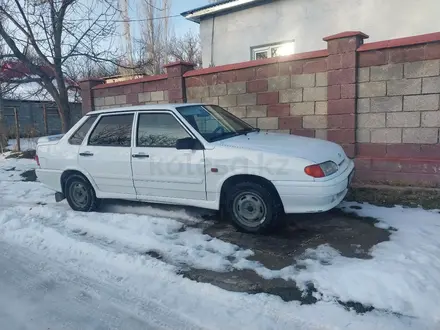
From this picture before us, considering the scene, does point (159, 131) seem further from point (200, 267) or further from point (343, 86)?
point (343, 86)

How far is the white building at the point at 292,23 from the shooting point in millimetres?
8008

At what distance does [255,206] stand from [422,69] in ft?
11.1

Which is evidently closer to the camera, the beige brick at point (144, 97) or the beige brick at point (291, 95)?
the beige brick at point (291, 95)

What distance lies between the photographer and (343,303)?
9.15 ft

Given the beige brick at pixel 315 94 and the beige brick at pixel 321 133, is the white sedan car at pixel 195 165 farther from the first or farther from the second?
the beige brick at pixel 315 94

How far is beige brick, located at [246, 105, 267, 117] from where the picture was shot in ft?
22.6

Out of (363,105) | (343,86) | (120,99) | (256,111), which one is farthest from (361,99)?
(120,99)

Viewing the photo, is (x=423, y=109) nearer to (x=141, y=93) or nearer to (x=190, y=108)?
(x=190, y=108)

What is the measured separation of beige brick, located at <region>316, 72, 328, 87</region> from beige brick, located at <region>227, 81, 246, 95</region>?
1452mm

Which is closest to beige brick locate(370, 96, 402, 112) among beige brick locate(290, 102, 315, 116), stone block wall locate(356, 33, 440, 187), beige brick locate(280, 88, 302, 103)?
stone block wall locate(356, 33, 440, 187)

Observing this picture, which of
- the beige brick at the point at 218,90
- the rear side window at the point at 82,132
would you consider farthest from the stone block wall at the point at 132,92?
the rear side window at the point at 82,132

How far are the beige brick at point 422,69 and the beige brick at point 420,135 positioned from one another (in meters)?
0.80

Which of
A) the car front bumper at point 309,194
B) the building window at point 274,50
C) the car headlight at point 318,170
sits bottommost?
the car front bumper at point 309,194

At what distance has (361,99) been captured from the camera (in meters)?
5.86
